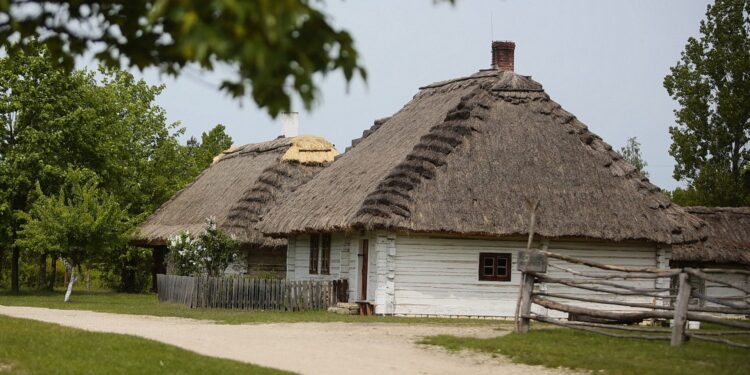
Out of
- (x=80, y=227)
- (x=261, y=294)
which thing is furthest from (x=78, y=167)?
(x=261, y=294)

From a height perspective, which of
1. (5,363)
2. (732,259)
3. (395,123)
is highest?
(395,123)

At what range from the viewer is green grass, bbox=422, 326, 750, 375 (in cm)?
1472

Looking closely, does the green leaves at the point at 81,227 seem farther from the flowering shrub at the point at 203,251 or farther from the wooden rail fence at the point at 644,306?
the wooden rail fence at the point at 644,306

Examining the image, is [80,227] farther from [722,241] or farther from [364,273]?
[722,241]

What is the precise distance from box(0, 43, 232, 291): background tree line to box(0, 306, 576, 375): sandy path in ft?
28.8

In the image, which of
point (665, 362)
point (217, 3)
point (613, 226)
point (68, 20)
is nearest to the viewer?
point (217, 3)

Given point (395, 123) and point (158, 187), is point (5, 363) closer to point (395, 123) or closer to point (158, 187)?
point (395, 123)

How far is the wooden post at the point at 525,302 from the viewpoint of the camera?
62.2ft

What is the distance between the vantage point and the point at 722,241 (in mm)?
34531

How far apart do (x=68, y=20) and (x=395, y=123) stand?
24.9 metres

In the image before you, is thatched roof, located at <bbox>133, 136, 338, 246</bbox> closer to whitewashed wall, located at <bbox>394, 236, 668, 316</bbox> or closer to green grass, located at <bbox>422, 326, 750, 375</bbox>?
whitewashed wall, located at <bbox>394, 236, 668, 316</bbox>

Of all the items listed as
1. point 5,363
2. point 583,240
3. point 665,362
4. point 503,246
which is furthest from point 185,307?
point 665,362

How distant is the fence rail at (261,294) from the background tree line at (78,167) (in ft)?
14.8

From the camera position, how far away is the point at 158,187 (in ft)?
163
